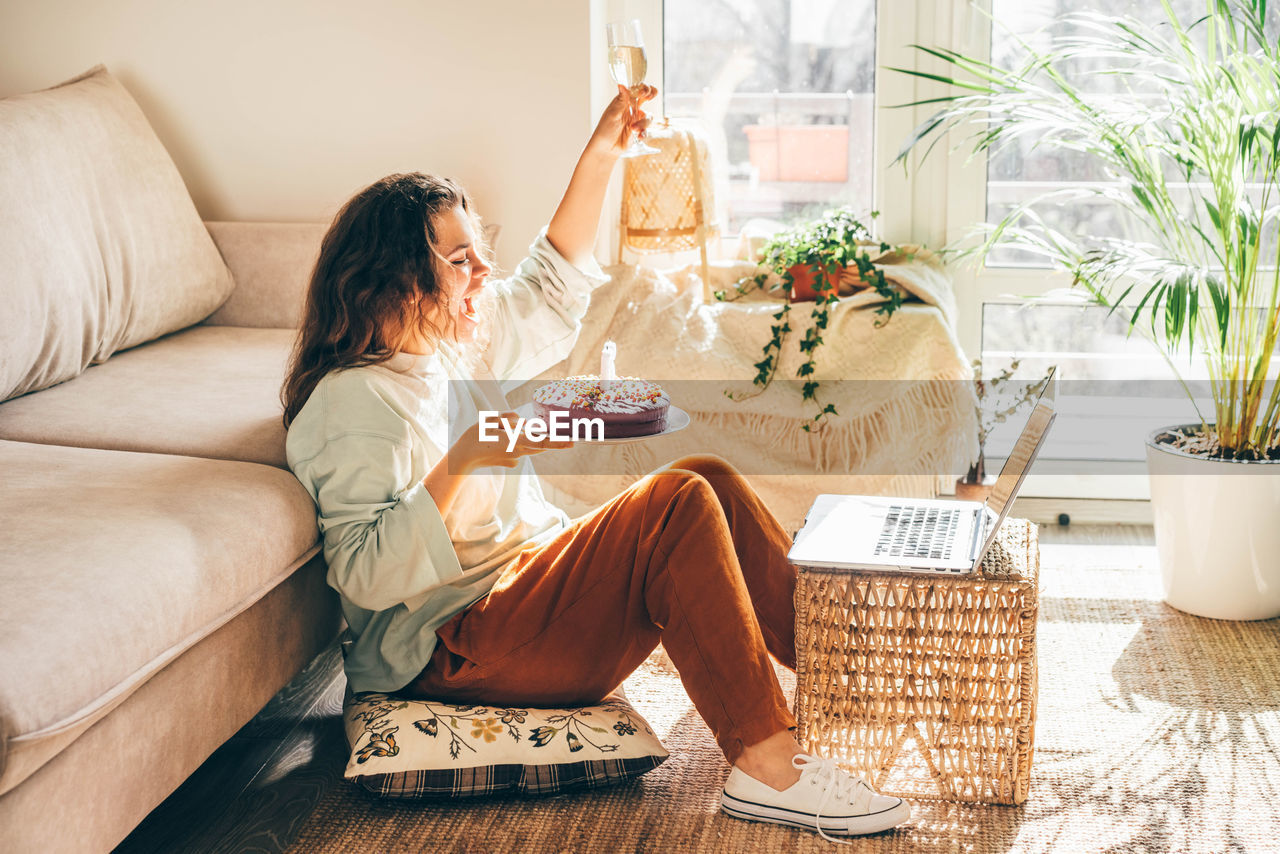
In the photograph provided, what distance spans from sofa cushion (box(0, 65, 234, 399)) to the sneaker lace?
1.46 m

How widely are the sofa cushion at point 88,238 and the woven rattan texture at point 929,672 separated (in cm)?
141

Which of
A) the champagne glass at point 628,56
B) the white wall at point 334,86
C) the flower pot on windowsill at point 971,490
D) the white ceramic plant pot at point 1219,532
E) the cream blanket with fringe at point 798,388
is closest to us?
the champagne glass at point 628,56

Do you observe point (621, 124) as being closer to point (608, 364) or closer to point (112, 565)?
point (608, 364)

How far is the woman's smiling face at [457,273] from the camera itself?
1664 millimetres

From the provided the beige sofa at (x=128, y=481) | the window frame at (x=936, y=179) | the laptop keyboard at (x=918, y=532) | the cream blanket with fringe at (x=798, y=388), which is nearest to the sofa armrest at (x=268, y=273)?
the beige sofa at (x=128, y=481)

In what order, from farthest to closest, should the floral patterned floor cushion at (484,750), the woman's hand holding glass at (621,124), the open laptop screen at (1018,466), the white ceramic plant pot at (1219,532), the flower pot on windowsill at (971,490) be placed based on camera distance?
the flower pot on windowsill at (971,490) → the white ceramic plant pot at (1219,532) → the woman's hand holding glass at (621,124) → the floral patterned floor cushion at (484,750) → the open laptop screen at (1018,466)

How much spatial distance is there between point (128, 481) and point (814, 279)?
1.39 meters

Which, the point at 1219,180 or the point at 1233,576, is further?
the point at 1233,576

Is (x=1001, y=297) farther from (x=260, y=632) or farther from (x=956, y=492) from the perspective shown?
(x=260, y=632)

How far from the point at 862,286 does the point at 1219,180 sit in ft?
2.30

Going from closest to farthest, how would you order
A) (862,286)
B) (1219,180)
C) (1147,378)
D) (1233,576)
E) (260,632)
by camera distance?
(260,632) < (1219,180) < (1233,576) < (862,286) < (1147,378)

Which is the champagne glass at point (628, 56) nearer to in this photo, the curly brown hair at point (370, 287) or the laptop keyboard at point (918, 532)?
the curly brown hair at point (370, 287)

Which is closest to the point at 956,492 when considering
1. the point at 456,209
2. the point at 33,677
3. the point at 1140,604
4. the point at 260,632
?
the point at 1140,604

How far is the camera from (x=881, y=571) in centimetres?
154
